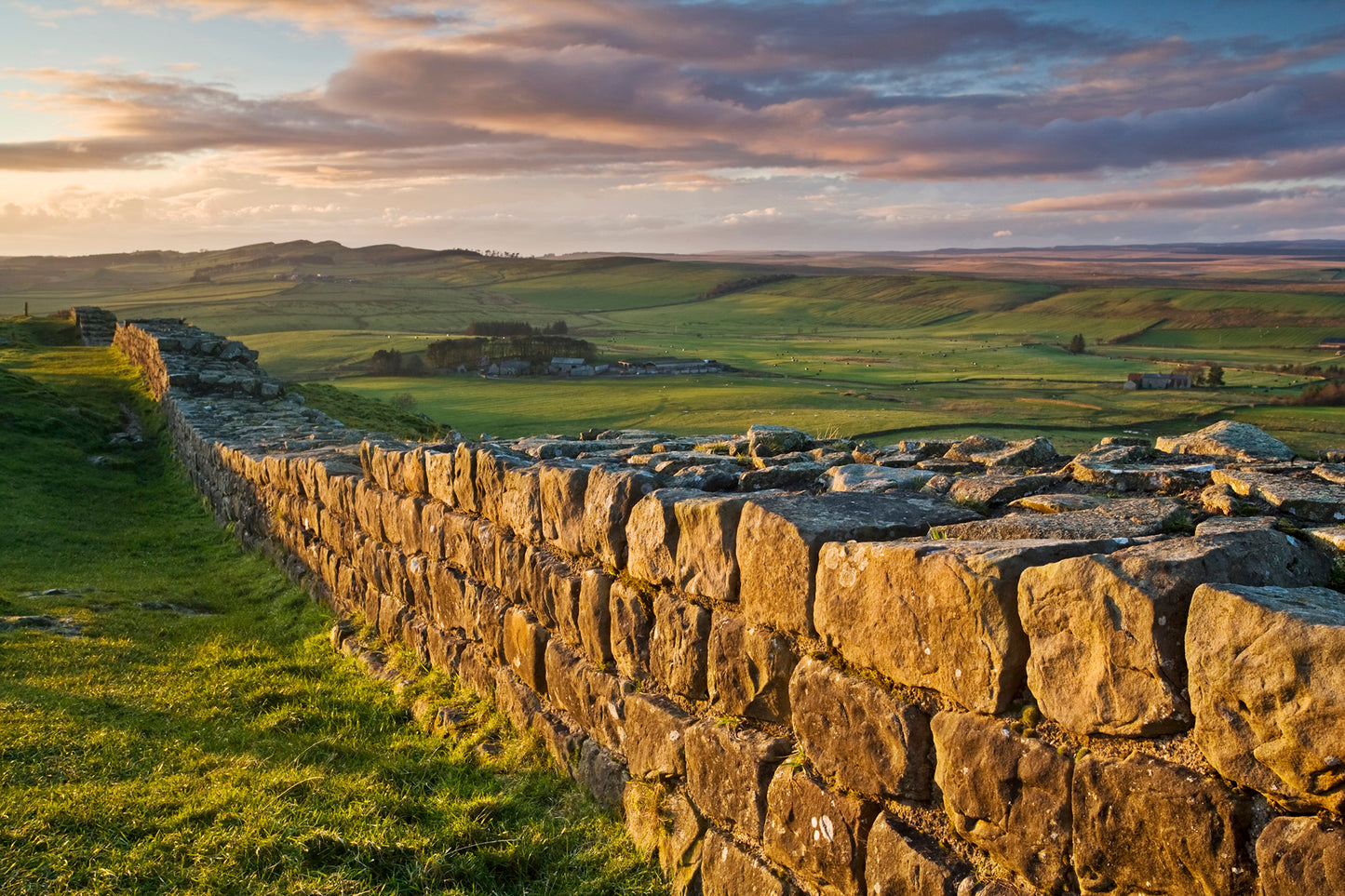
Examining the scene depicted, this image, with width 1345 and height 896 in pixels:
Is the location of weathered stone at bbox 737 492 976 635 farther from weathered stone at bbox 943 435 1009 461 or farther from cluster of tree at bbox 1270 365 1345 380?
cluster of tree at bbox 1270 365 1345 380

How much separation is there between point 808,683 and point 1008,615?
1037 mm

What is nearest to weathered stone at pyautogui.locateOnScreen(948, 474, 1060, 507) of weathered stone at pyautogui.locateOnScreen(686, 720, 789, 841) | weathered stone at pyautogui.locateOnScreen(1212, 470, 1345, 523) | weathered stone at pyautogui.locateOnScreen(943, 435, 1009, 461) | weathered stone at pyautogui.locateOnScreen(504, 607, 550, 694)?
weathered stone at pyautogui.locateOnScreen(1212, 470, 1345, 523)

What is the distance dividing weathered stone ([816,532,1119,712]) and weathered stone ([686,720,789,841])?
71 cm

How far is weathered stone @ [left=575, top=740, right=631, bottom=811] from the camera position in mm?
5098

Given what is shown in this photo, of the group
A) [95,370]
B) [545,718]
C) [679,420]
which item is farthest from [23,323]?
[545,718]

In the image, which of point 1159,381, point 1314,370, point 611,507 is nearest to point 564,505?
point 611,507

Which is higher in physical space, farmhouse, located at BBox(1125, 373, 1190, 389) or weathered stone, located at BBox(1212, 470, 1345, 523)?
weathered stone, located at BBox(1212, 470, 1345, 523)

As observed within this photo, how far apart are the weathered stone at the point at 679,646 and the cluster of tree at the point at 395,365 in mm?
65262

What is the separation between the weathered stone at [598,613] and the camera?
5.28 metres

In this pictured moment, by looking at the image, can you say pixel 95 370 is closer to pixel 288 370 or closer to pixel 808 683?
pixel 808 683

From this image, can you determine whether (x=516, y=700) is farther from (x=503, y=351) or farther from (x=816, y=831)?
(x=503, y=351)

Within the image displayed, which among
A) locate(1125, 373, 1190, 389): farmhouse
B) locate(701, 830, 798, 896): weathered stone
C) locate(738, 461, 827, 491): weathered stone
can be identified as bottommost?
locate(1125, 373, 1190, 389): farmhouse

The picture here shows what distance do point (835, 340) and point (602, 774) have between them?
119367mm

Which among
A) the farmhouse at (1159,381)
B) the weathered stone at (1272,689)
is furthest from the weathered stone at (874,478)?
the farmhouse at (1159,381)
